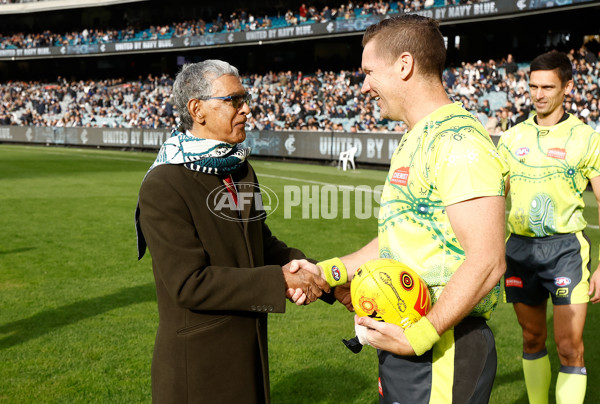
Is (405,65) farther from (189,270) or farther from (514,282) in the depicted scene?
(514,282)

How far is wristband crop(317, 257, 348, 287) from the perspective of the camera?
3170mm

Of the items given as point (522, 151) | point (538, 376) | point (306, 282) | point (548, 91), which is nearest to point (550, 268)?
point (538, 376)

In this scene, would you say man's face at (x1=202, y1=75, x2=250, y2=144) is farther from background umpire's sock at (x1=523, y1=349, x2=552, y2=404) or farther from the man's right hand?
background umpire's sock at (x1=523, y1=349, x2=552, y2=404)

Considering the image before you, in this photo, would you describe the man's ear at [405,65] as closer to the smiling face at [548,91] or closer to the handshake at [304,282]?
the handshake at [304,282]

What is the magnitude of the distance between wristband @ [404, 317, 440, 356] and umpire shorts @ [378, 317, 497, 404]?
29 cm

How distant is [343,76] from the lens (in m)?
39.5

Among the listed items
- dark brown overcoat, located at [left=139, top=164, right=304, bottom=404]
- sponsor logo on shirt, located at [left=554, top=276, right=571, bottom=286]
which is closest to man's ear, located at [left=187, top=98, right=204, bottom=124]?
dark brown overcoat, located at [left=139, top=164, right=304, bottom=404]

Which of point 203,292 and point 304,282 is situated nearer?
point 203,292

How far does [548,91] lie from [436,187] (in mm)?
2828

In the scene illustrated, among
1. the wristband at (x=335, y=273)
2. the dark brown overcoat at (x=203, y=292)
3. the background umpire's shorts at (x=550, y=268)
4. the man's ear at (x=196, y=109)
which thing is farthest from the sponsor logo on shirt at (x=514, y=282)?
the man's ear at (x=196, y=109)

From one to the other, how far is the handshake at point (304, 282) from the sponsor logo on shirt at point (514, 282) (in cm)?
222

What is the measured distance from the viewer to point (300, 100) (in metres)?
39.4

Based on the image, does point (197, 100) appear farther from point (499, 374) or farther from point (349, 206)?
point (349, 206)

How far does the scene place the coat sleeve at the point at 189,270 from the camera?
2.71m
